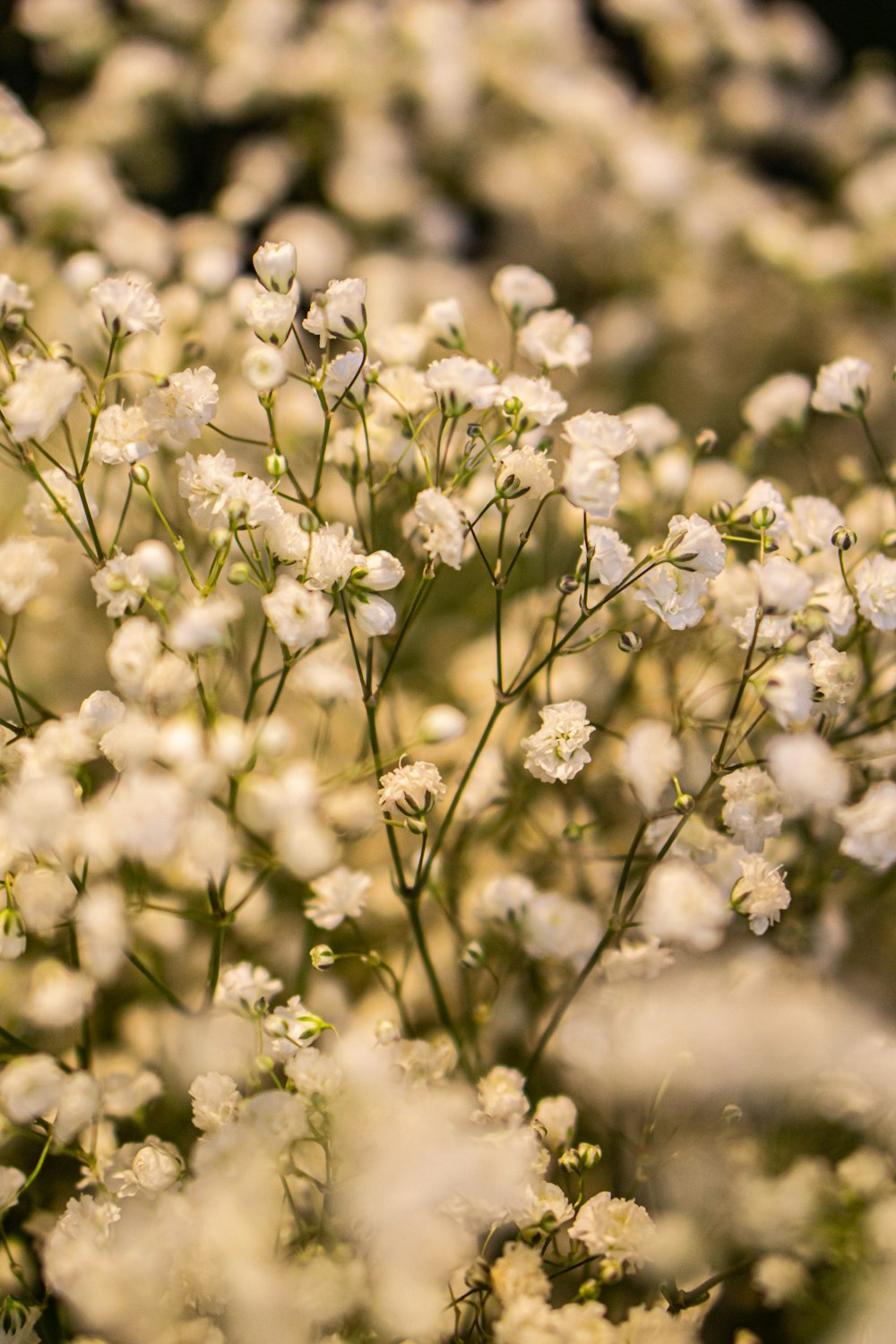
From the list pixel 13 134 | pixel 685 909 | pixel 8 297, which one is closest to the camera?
pixel 685 909

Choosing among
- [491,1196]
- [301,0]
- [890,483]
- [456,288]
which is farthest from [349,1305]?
[301,0]

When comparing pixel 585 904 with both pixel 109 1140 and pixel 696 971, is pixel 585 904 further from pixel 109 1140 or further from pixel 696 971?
pixel 109 1140

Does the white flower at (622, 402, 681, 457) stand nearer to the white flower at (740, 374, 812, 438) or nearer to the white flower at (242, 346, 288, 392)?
the white flower at (740, 374, 812, 438)

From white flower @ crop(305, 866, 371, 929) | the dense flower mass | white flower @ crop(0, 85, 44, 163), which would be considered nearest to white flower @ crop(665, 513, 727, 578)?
the dense flower mass

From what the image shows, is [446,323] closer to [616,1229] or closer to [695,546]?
[695,546]

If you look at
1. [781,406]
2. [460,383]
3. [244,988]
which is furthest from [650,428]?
[244,988]

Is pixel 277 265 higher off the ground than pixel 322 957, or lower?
higher
